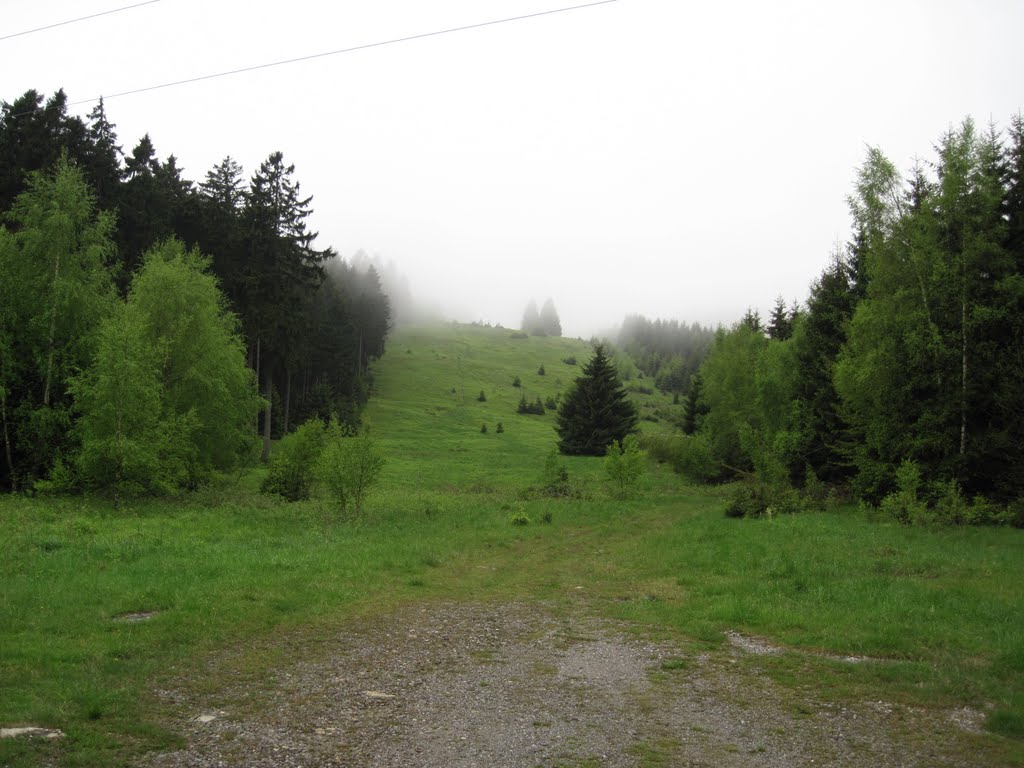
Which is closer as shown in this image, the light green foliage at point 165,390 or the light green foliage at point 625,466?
the light green foliage at point 165,390

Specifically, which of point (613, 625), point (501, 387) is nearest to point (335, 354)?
point (501, 387)

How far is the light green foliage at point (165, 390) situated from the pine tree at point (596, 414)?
34773 millimetres

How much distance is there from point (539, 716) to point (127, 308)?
3156 centimetres

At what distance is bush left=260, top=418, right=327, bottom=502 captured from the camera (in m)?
32.4

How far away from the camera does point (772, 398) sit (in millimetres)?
45125

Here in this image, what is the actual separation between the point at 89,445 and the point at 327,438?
9.59 meters

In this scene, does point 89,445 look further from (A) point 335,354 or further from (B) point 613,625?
(A) point 335,354

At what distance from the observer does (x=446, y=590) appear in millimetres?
16562

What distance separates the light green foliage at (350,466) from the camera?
27.8 m

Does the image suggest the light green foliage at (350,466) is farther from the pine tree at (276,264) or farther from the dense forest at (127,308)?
the pine tree at (276,264)

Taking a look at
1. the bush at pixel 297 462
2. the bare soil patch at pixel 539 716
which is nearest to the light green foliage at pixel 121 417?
the bush at pixel 297 462

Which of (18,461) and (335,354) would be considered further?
(335,354)

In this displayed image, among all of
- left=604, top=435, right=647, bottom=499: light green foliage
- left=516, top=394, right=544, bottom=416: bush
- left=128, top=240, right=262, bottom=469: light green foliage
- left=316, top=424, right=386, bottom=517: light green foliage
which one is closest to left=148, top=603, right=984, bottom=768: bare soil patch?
left=316, top=424, right=386, bottom=517: light green foliage

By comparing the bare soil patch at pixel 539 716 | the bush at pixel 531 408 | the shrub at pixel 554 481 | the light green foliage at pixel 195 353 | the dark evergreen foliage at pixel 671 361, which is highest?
the dark evergreen foliage at pixel 671 361
